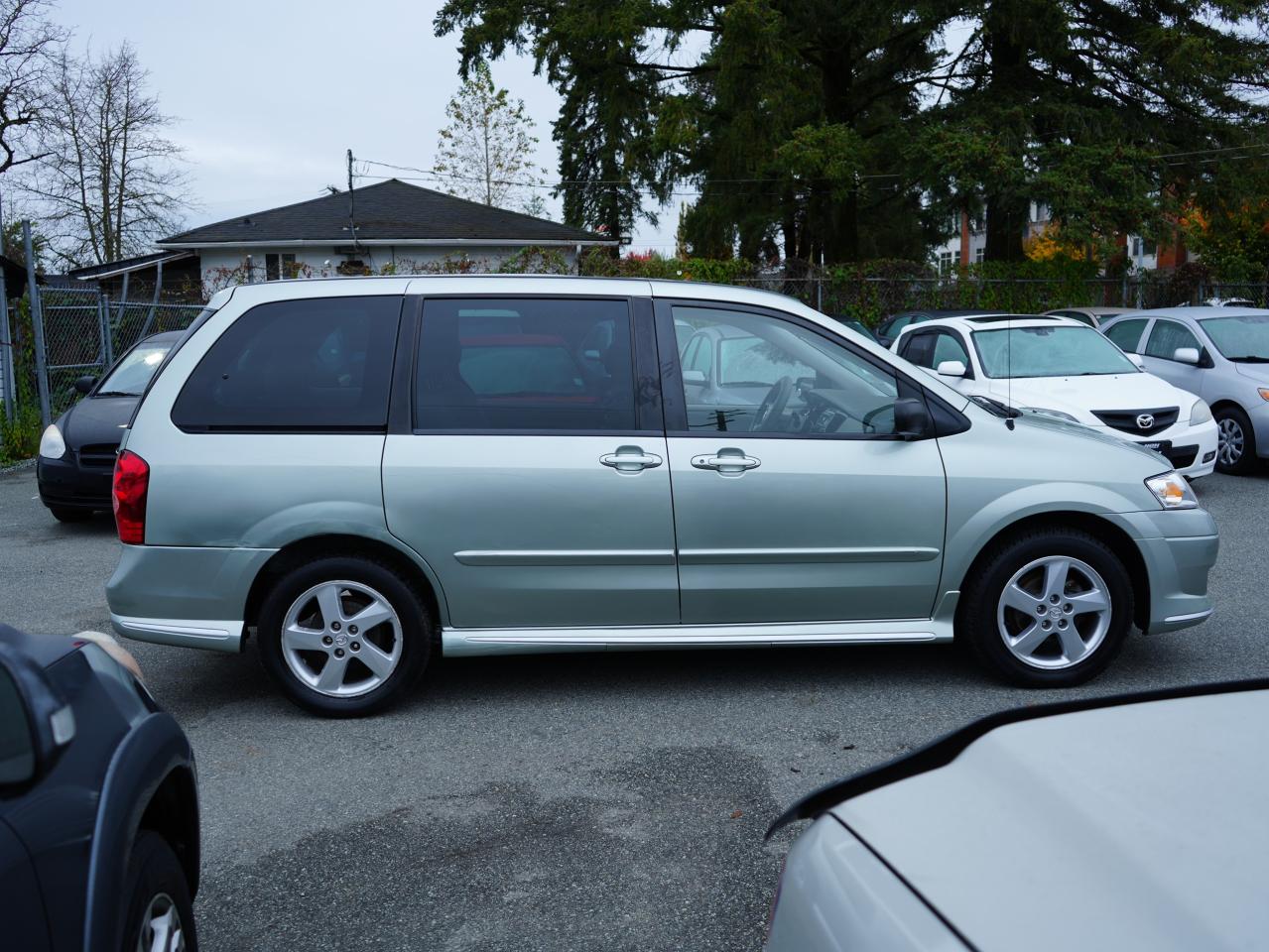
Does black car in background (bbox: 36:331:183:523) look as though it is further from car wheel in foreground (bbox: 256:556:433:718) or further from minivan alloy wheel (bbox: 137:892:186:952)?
minivan alloy wheel (bbox: 137:892:186:952)

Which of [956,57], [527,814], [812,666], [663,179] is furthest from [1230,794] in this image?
[663,179]

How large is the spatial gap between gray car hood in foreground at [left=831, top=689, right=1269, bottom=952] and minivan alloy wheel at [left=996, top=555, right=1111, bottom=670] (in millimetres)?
3023

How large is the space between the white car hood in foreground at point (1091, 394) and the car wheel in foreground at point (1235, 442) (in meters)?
1.66

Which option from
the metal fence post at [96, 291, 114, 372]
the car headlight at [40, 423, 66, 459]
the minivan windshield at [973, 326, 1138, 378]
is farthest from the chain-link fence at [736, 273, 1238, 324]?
the car headlight at [40, 423, 66, 459]

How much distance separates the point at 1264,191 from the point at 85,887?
30201mm

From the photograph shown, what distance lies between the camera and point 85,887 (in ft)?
6.29

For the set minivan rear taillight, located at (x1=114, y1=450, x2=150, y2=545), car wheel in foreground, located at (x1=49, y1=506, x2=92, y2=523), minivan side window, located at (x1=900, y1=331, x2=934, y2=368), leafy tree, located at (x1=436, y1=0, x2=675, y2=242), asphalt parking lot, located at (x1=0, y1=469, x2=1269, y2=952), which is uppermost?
leafy tree, located at (x1=436, y1=0, x2=675, y2=242)

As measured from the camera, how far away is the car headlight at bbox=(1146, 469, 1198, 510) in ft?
17.2

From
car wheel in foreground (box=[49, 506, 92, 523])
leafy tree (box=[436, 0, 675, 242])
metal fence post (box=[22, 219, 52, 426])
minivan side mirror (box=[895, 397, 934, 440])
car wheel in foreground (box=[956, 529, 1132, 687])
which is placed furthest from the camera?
leafy tree (box=[436, 0, 675, 242])

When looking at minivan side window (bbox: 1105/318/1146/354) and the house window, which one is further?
the house window

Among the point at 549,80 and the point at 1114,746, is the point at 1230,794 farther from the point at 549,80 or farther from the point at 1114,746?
the point at 549,80

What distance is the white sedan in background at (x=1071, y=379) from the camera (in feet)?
32.7

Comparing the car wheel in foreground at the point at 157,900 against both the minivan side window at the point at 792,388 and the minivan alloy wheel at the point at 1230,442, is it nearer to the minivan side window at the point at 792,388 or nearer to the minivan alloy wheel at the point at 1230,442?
the minivan side window at the point at 792,388

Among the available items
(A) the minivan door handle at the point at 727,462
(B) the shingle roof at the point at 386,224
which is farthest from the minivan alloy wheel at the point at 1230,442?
(B) the shingle roof at the point at 386,224
